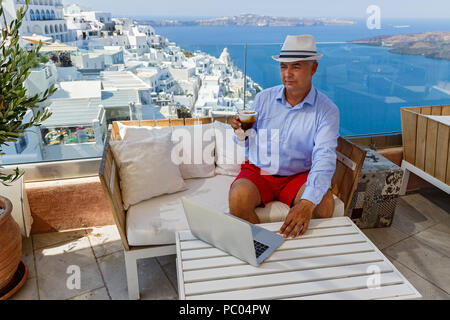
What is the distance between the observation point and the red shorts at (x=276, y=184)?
6.91 feet

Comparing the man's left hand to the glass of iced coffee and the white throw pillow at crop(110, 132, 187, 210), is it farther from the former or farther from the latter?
the white throw pillow at crop(110, 132, 187, 210)

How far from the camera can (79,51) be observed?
2.78 m

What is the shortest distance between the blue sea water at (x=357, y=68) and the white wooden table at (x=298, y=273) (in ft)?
6.50

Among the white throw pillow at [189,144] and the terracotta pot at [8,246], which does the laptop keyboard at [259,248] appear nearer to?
the white throw pillow at [189,144]

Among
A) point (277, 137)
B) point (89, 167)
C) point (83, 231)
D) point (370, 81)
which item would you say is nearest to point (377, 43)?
point (370, 81)

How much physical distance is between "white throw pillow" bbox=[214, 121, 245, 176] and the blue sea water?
0.78 m

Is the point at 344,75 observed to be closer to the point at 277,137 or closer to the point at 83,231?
the point at 277,137

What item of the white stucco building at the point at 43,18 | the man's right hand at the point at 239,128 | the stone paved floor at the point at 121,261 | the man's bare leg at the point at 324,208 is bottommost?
the stone paved floor at the point at 121,261

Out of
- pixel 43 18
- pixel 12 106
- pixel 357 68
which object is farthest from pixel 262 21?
pixel 12 106

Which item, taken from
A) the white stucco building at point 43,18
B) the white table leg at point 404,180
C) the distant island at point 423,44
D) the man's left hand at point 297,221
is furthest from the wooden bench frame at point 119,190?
the distant island at point 423,44

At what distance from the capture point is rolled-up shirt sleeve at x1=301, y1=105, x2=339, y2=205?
1.81 metres

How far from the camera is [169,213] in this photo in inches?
83.2

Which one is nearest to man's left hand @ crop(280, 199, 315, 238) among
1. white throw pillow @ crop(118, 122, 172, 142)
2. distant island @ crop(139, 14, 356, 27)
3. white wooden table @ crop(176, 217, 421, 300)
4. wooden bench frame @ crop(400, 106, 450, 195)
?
white wooden table @ crop(176, 217, 421, 300)
